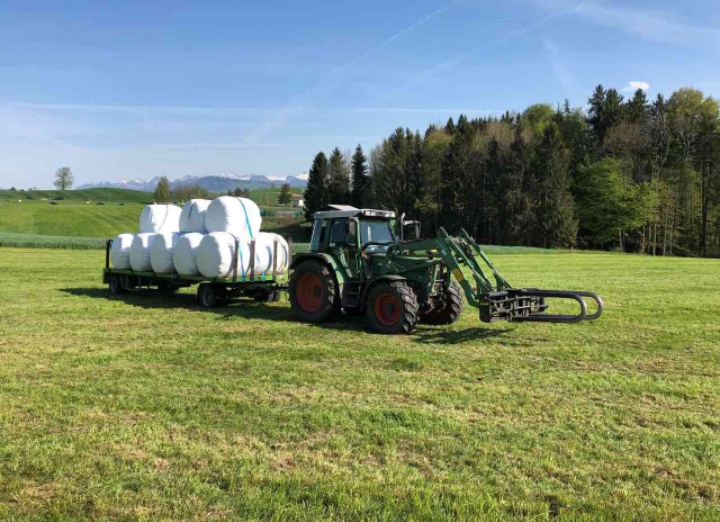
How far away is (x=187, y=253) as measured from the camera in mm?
14164

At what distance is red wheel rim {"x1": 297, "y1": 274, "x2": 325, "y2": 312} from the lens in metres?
12.1

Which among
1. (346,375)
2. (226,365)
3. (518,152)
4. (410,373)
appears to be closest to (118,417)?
(226,365)

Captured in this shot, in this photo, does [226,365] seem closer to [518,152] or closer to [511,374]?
[511,374]

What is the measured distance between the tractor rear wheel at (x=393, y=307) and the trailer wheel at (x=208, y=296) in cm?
488

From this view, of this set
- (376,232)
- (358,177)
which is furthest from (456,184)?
(376,232)

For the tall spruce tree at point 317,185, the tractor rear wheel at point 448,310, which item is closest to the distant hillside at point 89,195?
the tall spruce tree at point 317,185

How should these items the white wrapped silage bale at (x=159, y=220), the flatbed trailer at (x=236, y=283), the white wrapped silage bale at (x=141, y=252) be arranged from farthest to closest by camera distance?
the white wrapped silage bale at (x=159, y=220)
the white wrapped silage bale at (x=141, y=252)
the flatbed trailer at (x=236, y=283)

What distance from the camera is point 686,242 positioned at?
58531 millimetres

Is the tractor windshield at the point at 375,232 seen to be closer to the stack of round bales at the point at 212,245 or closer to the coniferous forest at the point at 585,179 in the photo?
the stack of round bales at the point at 212,245

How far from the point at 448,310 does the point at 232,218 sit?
600cm

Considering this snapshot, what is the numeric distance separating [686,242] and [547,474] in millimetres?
62685

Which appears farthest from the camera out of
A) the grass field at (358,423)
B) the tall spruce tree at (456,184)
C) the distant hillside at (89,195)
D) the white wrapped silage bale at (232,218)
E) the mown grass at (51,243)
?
the distant hillside at (89,195)

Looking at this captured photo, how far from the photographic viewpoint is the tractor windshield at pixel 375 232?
1173 centimetres

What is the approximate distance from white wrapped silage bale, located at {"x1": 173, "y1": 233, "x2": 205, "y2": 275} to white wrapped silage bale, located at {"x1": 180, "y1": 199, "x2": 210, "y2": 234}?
0.68 metres
